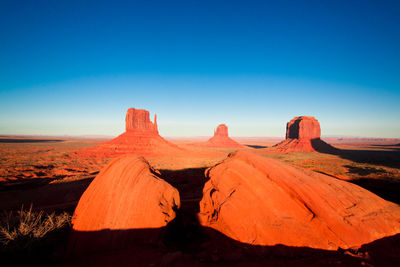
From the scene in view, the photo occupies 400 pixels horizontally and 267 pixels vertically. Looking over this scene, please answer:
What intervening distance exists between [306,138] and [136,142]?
205 feet

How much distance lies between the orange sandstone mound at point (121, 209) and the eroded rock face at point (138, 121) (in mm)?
48230

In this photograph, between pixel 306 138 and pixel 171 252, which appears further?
pixel 306 138

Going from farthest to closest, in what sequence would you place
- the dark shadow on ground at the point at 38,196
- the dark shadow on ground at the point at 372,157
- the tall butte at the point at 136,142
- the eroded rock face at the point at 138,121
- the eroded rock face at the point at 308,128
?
the eroded rock face at the point at 308,128 → the eroded rock face at the point at 138,121 → the tall butte at the point at 136,142 → the dark shadow on ground at the point at 372,157 → the dark shadow on ground at the point at 38,196

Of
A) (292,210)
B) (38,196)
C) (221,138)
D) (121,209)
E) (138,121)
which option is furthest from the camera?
(221,138)

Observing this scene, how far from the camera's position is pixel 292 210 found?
478 centimetres

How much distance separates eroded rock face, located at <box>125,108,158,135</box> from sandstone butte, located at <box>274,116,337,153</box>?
46.7 m

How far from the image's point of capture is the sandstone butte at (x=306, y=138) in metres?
58.5

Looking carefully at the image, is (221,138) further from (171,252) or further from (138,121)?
(171,252)

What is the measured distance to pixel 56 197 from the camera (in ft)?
37.8

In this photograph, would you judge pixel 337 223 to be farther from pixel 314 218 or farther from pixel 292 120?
pixel 292 120

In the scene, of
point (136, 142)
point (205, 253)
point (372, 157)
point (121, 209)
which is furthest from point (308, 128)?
point (121, 209)

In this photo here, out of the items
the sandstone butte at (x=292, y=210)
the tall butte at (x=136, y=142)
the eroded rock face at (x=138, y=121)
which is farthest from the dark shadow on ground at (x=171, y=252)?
the eroded rock face at (x=138, y=121)

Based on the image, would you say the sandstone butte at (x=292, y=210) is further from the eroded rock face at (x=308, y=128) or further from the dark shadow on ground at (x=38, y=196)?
the eroded rock face at (x=308, y=128)

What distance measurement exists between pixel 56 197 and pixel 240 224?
1339cm
